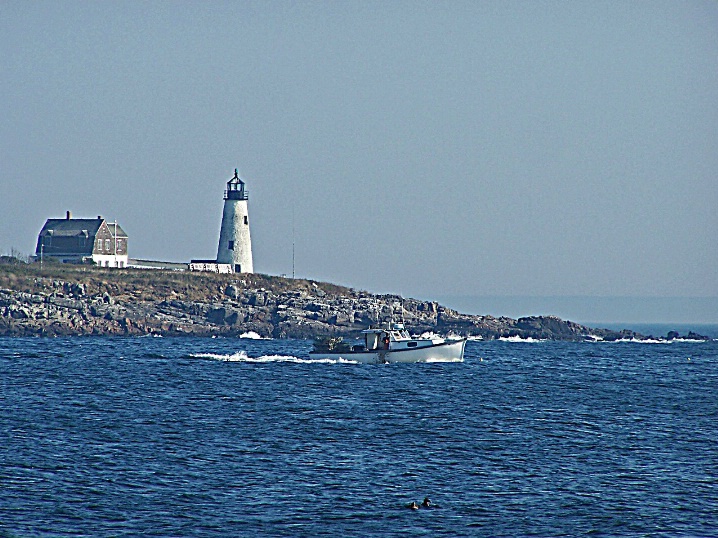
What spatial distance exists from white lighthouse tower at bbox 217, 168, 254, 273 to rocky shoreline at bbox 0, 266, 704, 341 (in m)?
4.77

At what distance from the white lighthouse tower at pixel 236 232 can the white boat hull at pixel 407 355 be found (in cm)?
6050

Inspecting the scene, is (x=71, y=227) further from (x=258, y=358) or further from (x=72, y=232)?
(x=258, y=358)

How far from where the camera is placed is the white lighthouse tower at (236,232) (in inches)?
5674

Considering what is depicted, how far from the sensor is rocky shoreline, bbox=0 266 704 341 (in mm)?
122188

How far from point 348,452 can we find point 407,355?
41.1 meters

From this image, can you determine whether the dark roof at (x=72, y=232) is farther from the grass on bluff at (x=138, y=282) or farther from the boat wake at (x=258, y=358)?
the boat wake at (x=258, y=358)

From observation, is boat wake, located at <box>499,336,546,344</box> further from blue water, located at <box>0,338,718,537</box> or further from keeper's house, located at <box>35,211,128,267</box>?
keeper's house, located at <box>35,211,128,267</box>

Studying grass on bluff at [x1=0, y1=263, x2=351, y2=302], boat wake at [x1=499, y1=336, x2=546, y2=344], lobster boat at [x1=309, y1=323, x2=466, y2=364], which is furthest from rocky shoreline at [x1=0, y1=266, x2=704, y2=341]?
lobster boat at [x1=309, y1=323, x2=466, y2=364]

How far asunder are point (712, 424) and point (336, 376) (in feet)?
94.7

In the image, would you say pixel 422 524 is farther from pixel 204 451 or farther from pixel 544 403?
pixel 544 403

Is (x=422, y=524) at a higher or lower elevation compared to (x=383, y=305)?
lower

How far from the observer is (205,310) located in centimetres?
12838

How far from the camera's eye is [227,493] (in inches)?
1341

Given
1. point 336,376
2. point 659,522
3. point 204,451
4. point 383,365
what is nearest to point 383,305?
point 383,365
